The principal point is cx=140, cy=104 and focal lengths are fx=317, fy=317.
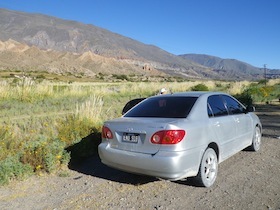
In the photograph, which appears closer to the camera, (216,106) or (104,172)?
(216,106)

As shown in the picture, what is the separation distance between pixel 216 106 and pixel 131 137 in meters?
1.92

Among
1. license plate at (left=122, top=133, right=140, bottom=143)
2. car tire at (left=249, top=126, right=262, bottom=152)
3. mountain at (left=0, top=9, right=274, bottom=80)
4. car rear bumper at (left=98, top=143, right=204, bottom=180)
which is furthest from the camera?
mountain at (left=0, top=9, right=274, bottom=80)

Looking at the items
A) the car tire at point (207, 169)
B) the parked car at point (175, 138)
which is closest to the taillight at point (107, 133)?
the parked car at point (175, 138)

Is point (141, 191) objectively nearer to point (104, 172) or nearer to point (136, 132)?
point (136, 132)

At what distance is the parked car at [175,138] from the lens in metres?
4.78

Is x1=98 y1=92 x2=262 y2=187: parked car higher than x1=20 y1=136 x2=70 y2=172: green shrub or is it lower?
higher

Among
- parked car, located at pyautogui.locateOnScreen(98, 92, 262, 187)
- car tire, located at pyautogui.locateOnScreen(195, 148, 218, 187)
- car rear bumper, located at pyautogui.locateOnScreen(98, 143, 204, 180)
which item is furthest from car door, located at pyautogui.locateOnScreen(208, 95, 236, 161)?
car rear bumper, located at pyautogui.locateOnScreen(98, 143, 204, 180)

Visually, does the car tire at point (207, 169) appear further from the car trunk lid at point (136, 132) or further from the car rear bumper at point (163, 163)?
the car trunk lid at point (136, 132)

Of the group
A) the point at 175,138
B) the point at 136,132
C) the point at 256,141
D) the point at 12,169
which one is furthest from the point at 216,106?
the point at 12,169

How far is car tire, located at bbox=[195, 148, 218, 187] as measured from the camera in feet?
17.0

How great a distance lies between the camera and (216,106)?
605 centimetres

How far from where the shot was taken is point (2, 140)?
6.73 m

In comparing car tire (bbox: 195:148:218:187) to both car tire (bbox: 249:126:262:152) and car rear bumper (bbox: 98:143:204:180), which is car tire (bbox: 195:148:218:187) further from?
car tire (bbox: 249:126:262:152)

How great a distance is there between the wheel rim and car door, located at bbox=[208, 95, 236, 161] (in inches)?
13.5
